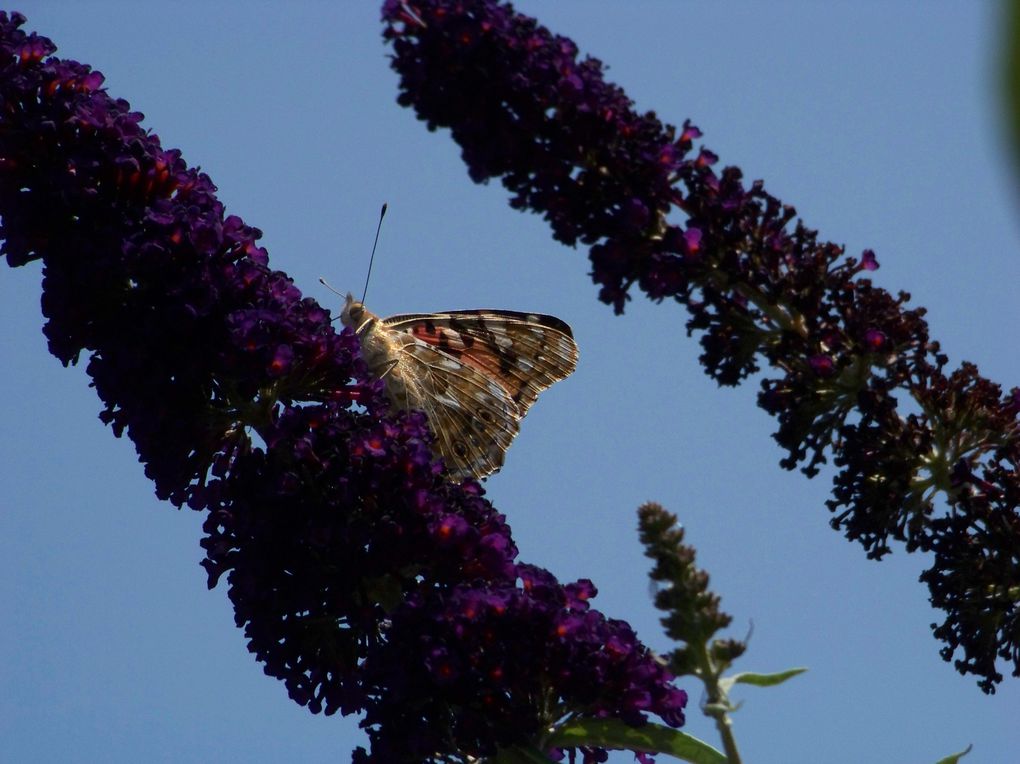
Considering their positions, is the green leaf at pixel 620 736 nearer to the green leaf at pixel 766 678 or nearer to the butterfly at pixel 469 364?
the green leaf at pixel 766 678

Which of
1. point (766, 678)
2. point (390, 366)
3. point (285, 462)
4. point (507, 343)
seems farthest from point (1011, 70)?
point (507, 343)

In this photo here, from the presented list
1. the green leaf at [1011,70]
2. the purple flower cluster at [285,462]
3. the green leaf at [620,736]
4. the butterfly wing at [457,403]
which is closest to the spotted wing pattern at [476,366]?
the butterfly wing at [457,403]

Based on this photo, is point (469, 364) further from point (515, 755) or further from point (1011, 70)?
point (1011, 70)

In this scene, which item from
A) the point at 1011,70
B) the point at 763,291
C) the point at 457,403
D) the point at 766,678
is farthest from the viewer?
the point at 457,403

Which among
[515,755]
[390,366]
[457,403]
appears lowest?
[515,755]

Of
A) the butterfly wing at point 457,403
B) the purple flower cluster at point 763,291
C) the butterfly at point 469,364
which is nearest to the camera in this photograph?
the purple flower cluster at point 763,291

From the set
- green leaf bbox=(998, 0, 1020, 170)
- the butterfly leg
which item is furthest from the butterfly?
green leaf bbox=(998, 0, 1020, 170)

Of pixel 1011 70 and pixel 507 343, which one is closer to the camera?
pixel 1011 70
